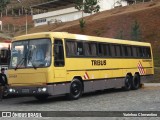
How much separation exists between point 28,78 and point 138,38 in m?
31.2

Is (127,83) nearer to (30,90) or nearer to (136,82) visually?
(136,82)

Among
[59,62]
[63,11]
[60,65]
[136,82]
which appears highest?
[63,11]

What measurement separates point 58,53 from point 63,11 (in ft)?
249

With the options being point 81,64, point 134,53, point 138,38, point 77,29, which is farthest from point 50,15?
point 81,64

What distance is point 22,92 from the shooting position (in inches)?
758

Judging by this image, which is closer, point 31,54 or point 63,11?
point 31,54

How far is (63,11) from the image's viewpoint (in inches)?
3730

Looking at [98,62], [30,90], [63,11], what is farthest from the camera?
[63,11]

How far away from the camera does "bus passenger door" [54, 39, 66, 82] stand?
1934 cm

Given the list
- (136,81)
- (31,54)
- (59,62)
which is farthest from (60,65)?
(136,81)

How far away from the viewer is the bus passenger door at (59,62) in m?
19.3

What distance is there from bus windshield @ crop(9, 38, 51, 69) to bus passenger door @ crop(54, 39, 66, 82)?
40 cm

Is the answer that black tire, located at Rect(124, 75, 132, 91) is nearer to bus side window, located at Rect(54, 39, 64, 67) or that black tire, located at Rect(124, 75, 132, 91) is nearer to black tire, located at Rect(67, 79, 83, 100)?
black tire, located at Rect(67, 79, 83, 100)

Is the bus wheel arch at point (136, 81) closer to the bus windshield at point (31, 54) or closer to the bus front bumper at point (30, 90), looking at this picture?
the bus windshield at point (31, 54)
